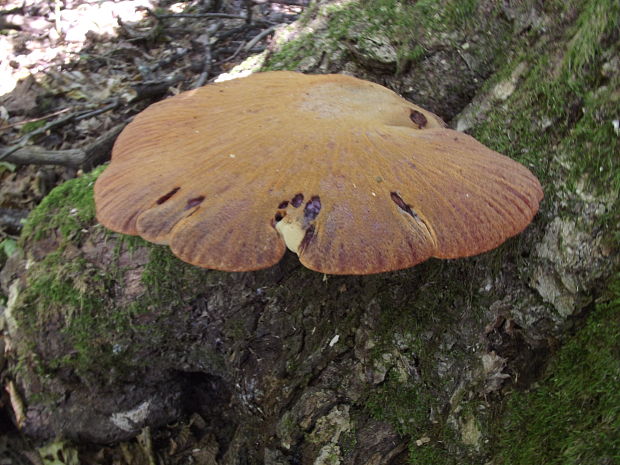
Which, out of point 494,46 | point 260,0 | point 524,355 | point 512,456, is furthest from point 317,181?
point 260,0

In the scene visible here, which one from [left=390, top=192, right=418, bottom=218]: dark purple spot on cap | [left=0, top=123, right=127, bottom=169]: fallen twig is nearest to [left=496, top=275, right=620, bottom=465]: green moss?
[left=390, top=192, right=418, bottom=218]: dark purple spot on cap

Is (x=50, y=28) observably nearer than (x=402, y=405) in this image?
No

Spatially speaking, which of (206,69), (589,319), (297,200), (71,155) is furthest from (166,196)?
(206,69)

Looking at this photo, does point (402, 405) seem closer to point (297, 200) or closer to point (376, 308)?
point (376, 308)

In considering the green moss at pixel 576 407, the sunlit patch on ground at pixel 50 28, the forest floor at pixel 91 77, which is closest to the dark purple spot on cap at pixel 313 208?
the green moss at pixel 576 407

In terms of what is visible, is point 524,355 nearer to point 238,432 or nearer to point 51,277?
point 238,432

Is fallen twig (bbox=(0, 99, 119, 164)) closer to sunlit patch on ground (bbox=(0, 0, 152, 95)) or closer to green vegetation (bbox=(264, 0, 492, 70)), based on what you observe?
sunlit patch on ground (bbox=(0, 0, 152, 95))
